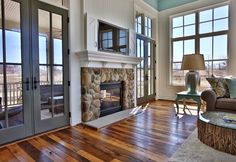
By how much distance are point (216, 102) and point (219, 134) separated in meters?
1.67

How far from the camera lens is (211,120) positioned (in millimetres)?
2053

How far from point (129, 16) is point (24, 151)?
13.1 ft

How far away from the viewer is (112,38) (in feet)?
13.0

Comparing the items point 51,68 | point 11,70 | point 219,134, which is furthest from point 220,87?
point 11,70

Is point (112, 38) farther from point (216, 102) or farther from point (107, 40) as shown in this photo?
point (216, 102)

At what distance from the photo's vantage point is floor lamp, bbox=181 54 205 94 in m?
3.76

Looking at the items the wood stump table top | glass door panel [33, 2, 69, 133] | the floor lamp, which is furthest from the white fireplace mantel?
the wood stump table top

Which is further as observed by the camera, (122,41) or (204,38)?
(204,38)

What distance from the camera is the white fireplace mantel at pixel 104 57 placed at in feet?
10.5

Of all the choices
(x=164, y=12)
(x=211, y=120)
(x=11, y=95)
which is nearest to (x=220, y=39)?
(x=164, y=12)

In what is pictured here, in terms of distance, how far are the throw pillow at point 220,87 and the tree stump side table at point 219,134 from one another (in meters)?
1.54

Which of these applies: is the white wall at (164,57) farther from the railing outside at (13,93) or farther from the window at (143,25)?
the railing outside at (13,93)

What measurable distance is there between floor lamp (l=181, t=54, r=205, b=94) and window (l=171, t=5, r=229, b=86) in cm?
136

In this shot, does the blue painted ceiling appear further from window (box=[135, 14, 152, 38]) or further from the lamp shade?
the lamp shade
